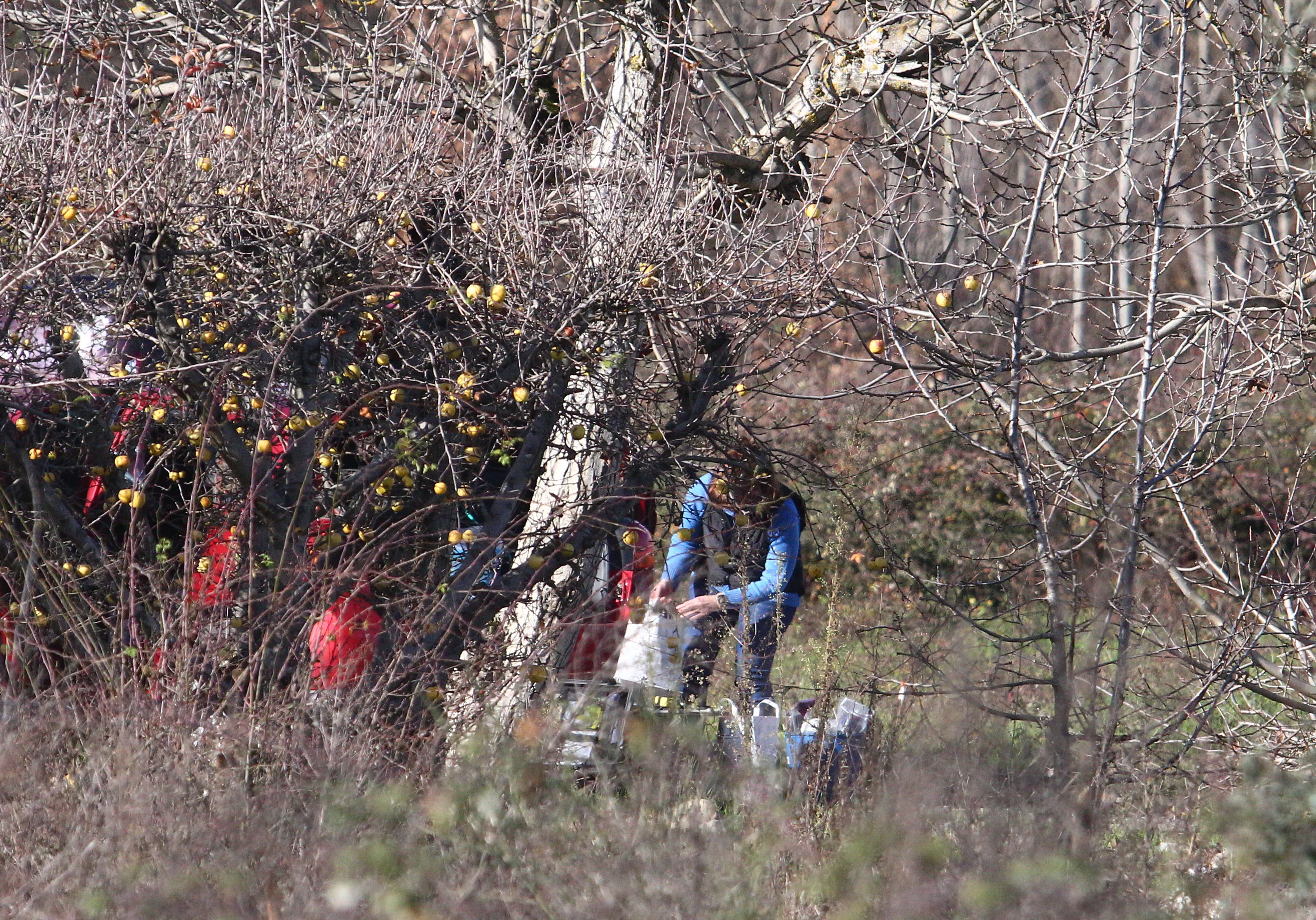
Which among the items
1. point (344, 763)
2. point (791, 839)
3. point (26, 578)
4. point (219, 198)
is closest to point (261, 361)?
point (219, 198)

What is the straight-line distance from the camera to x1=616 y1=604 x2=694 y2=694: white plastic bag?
3.95 m

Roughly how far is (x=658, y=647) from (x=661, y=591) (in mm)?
231

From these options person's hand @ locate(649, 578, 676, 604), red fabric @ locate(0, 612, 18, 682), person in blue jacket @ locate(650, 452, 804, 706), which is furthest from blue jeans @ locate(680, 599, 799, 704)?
red fabric @ locate(0, 612, 18, 682)

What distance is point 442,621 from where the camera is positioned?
3.68 meters

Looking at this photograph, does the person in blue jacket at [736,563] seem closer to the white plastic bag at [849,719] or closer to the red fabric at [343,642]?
the white plastic bag at [849,719]

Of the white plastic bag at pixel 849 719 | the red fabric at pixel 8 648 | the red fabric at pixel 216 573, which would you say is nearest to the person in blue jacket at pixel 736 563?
the white plastic bag at pixel 849 719

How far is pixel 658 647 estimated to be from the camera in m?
4.02

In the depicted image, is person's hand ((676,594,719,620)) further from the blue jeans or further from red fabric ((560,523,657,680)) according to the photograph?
red fabric ((560,523,657,680))

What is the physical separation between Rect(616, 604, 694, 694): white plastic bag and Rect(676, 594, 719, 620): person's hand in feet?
0.44

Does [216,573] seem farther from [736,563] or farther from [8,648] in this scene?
[736,563]

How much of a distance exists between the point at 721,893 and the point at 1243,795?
1574mm

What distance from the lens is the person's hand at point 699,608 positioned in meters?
4.25

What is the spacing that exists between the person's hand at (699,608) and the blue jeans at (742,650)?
3 centimetres

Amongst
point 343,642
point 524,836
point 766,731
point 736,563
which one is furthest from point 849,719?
point 343,642
